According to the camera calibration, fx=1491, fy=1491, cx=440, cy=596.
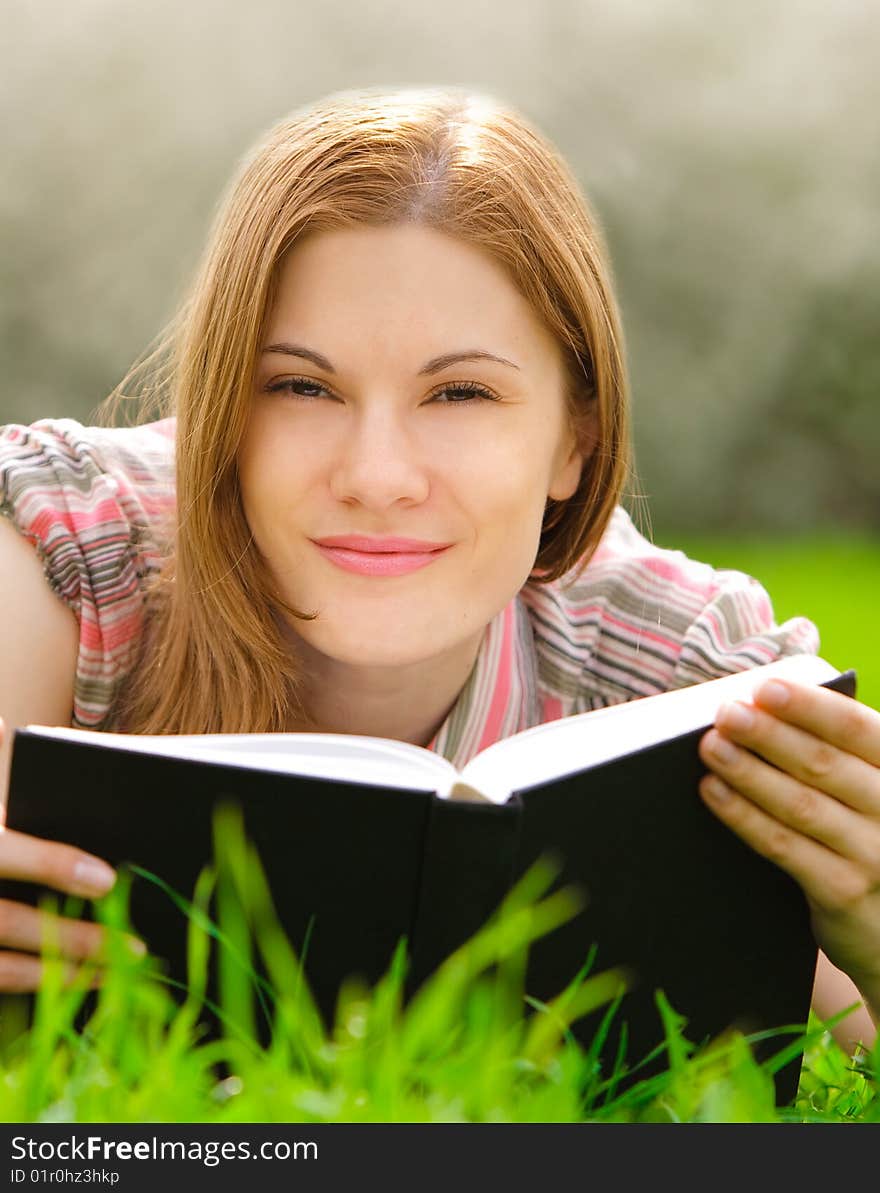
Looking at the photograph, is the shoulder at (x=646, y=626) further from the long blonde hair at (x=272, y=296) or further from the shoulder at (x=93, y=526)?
the shoulder at (x=93, y=526)

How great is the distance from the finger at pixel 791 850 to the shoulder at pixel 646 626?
72 centimetres

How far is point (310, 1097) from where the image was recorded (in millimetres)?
992

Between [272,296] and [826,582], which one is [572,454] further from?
[826,582]

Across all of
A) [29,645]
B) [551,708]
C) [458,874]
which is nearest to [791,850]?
[458,874]

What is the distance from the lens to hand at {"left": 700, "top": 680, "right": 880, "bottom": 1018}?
1.40m

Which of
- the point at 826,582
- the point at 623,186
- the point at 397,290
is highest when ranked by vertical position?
the point at 623,186

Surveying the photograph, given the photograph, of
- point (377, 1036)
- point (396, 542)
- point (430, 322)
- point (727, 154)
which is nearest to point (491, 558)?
point (396, 542)

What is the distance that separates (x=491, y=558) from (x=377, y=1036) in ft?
2.86

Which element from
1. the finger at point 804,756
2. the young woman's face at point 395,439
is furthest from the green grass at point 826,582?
the finger at point 804,756

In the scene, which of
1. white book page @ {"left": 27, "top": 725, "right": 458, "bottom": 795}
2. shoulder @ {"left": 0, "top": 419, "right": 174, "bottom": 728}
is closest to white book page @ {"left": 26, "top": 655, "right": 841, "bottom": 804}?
white book page @ {"left": 27, "top": 725, "right": 458, "bottom": 795}

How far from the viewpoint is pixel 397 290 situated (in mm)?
1757

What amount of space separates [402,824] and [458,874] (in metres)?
0.06

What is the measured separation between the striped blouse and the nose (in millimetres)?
444

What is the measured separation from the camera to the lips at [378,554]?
1.82 meters
